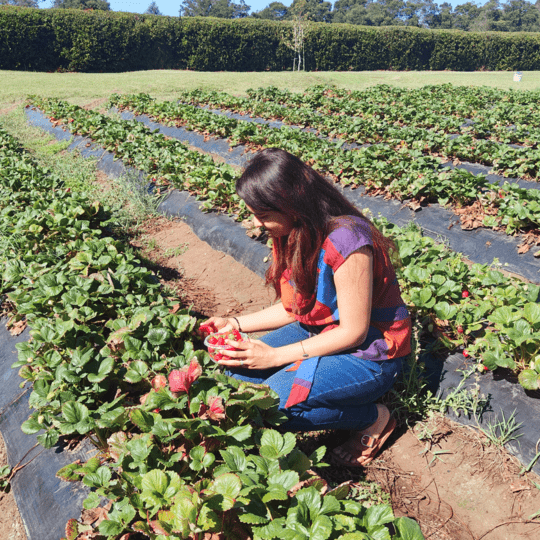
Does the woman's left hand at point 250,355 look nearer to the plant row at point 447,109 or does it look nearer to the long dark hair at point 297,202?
the long dark hair at point 297,202

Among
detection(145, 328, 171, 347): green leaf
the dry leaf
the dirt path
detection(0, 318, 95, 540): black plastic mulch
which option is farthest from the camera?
the dry leaf

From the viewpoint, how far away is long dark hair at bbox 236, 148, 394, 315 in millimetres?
1862

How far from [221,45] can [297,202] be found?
2988cm

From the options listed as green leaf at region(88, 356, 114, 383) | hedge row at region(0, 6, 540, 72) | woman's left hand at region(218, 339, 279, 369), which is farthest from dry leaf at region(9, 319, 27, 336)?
hedge row at region(0, 6, 540, 72)

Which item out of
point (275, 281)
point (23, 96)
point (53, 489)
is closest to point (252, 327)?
point (275, 281)

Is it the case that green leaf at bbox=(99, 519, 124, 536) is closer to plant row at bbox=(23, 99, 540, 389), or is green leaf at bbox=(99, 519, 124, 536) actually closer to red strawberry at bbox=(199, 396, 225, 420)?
red strawberry at bbox=(199, 396, 225, 420)

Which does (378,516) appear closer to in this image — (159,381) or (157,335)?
(159,381)

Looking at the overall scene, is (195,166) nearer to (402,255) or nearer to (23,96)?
(402,255)

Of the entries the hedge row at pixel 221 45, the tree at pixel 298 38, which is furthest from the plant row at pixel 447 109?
the hedge row at pixel 221 45

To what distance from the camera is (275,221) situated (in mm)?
1949

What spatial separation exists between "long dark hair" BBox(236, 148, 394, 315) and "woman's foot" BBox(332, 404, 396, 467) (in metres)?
0.86

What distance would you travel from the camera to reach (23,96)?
16.0 m

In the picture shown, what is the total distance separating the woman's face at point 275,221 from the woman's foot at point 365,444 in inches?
44.1

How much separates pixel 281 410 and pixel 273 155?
3.85 ft
